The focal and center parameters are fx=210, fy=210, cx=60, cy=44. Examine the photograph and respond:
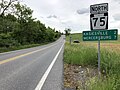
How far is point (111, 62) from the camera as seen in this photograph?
9.45 m

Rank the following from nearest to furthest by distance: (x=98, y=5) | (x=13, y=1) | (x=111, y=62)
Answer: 1. (x=98, y=5)
2. (x=111, y=62)
3. (x=13, y=1)

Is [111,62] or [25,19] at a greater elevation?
[25,19]

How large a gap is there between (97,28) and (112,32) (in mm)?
519

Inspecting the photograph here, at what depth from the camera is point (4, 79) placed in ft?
25.6

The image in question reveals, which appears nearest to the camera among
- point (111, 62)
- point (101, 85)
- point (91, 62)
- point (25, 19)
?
point (101, 85)

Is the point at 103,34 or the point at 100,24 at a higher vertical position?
the point at 100,24

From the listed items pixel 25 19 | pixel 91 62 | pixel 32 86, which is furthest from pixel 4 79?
pixel 25 19

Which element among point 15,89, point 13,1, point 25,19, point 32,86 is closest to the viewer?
point 15,89

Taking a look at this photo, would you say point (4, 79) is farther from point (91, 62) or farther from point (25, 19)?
point (25, 19)

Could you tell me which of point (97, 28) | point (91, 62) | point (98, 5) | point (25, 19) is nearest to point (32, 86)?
point (97, 28)

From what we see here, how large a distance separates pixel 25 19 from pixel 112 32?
53306mm

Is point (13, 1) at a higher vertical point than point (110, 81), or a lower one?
higher

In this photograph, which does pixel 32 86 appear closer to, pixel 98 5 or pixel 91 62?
pixel 98 5

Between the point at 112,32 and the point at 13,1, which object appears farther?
the point at 13,1
